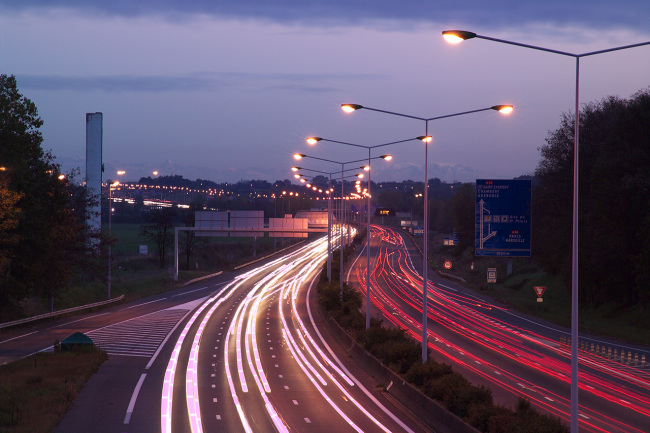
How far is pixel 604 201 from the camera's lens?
46.2m

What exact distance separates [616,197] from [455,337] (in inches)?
707

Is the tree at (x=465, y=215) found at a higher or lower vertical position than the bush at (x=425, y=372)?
higher

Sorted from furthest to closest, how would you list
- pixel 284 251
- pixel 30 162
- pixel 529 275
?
pixel 284 251, pixel 529 275, pixel 30 162

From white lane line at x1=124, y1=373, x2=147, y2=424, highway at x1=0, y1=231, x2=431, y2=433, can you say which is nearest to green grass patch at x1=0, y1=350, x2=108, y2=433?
highway at x1=0, y1=231, x2=431, y2=433

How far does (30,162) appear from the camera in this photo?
1781 inches

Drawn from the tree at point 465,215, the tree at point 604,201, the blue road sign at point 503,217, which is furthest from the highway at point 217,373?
the tree at point 465,215

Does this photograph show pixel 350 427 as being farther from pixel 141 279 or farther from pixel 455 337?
pixel 141 279

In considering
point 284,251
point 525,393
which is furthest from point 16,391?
point 284,251

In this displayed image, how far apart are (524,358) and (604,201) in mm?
21303

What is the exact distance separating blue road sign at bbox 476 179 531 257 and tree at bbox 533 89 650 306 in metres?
10.7

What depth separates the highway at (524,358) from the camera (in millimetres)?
19938

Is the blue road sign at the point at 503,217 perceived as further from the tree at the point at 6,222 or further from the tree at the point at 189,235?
the tree at the point at 189,235

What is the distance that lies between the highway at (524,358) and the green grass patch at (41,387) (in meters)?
13.1

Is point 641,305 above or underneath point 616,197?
underneath
